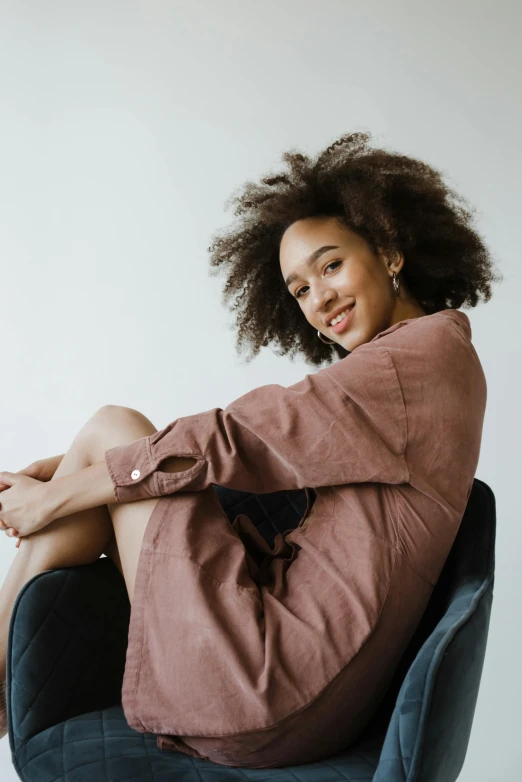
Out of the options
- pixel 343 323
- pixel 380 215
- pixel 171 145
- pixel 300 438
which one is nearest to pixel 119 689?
pixel 300 438

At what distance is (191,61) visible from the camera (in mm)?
2908

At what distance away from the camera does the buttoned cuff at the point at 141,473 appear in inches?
48.0

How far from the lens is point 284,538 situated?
4.64 feet

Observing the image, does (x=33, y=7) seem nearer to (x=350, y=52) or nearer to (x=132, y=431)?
(x=350, y=52)

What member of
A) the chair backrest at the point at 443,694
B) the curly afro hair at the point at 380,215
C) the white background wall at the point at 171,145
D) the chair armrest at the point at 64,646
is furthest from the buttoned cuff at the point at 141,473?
the white background wall at the point at 171,145

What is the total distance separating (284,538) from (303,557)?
0.13 metres

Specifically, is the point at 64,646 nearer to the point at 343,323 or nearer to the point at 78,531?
the point at 78,531

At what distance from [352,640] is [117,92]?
2338 millimetres

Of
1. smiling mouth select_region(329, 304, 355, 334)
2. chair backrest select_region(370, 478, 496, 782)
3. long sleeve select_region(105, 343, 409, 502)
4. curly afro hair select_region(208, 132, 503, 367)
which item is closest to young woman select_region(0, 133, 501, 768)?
long sleeve select_region(105, 343, 409, 502)

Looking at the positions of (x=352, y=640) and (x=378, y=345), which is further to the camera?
(x=378, y=345)

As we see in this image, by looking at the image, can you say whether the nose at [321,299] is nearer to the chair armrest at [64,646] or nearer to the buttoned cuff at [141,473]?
the buttoned cuff at [141,473]

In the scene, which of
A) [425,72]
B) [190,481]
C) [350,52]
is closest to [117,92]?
[350,52]

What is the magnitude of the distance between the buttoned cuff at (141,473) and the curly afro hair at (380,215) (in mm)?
654

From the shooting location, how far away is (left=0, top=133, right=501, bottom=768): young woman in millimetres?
1157
